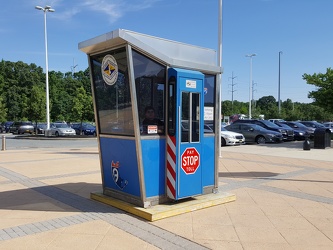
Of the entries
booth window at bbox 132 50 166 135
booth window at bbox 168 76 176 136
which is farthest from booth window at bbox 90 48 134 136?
booth window at bbox 168 76 176 136

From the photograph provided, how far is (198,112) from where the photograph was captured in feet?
18.5

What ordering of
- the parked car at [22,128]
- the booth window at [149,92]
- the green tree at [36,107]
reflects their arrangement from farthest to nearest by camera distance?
the parked car at [22,128] → the green tree at [36,107] → the booth window at [149,92]

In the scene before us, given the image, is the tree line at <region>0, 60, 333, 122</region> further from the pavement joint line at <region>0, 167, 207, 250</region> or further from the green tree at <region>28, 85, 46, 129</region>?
the pavement joint line at <region>0, 167, 207, 250</region>

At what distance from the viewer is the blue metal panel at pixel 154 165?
5.18 meters

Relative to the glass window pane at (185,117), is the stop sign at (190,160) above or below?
below

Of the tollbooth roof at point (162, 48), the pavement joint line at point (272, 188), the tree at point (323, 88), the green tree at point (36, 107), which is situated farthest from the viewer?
the green tree at point (36, 107)

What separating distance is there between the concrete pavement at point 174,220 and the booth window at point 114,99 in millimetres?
1457

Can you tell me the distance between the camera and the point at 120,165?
221 inches

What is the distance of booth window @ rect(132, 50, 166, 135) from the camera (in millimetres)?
5070

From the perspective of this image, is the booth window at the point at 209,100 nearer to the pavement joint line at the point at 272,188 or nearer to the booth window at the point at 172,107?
the booth window at the point at 172,107

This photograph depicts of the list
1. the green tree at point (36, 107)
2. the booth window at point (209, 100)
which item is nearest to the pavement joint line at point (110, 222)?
the booth window at point (209, 100)

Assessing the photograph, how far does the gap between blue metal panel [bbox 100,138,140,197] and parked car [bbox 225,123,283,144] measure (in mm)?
16829

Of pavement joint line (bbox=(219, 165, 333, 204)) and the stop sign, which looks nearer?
the stop sign

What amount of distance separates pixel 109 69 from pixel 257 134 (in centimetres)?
1740
